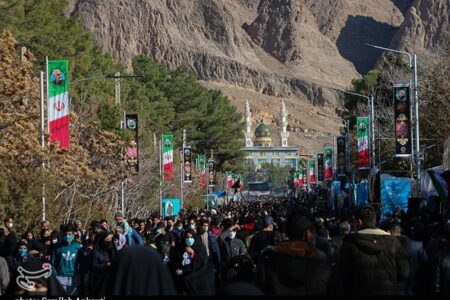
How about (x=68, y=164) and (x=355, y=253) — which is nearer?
(x=355, y=253)

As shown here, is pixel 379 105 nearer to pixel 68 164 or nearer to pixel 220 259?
pixel 68 164

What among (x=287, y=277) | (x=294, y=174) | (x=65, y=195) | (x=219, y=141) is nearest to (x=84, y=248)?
(x=287, y=277)

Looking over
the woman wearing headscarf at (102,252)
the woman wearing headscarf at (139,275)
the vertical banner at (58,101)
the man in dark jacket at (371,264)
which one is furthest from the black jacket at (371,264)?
the vertical banner at (58,101)

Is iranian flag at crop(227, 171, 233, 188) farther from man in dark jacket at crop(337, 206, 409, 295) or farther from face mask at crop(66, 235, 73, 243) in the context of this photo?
man in dark jacket at crop(337, 206, 409, 295)

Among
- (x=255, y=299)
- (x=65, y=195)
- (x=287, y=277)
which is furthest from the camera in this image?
(x=65, y=195)

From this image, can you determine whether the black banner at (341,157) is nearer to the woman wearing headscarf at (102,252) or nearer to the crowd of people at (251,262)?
the crowd of people at (251,262)

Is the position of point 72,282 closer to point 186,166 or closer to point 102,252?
point 102,252

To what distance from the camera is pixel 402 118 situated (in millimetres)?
41781

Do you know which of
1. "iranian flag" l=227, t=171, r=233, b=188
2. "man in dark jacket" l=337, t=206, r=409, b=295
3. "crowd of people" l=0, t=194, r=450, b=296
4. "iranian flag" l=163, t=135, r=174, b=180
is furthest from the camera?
"iranian flag" l=227, t=171, r=233, b=188

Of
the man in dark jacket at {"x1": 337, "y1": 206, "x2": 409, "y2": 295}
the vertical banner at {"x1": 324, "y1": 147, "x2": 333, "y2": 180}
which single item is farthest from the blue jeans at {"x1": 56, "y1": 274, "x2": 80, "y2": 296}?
the vertical banner at {"x1": 324, "y1": 147, "x2": 333, "y2": 180}

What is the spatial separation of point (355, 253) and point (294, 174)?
151814 millimetres

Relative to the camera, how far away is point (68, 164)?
3647 centimetres

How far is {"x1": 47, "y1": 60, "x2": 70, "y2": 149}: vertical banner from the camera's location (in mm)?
31734

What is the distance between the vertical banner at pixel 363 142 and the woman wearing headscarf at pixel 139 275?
47582mm
